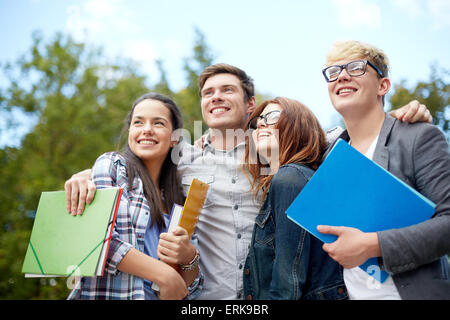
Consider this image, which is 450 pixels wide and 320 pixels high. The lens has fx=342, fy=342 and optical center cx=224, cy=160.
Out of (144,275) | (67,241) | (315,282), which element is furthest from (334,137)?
(67,241)

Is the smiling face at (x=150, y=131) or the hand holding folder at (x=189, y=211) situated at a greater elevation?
the smiling face at (x=150, y=131)

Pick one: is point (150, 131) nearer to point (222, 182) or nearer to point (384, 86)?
point (222, 182)

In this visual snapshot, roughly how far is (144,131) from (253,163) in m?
0.95

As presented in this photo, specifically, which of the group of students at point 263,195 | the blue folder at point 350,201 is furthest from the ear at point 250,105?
the blue folder at point 350,201

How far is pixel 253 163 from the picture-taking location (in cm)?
287

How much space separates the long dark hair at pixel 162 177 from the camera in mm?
2645

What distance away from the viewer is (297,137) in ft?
8.11

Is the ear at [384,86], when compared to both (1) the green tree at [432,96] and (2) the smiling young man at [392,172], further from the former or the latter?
(1) the green tree at [432,96]

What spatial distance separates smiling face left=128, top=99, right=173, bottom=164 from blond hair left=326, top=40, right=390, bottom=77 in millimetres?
1428

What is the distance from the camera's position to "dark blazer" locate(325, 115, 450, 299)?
5.56 ft

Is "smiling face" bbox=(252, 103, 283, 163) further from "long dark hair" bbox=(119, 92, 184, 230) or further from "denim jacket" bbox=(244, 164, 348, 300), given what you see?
"long dark hair" bbox=(119, 92, 184, 230)

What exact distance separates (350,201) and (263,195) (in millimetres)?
892

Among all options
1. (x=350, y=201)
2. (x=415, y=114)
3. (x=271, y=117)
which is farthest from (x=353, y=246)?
(x=271, y=117)

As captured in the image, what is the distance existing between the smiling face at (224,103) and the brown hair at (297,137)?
600mm
